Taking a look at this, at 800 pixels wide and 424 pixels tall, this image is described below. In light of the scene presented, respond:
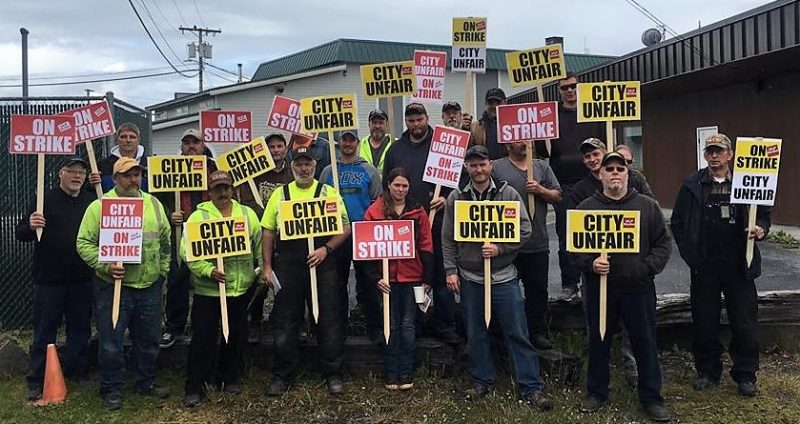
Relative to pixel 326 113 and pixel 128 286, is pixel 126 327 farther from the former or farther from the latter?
pixel 326 113

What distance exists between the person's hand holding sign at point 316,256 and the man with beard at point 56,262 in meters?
1.98

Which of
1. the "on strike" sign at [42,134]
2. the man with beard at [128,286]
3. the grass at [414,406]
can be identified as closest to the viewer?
the grass at [414,406]

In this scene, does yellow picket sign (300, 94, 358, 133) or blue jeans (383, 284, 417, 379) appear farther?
yellow picket sign (300, 94, 358, 133)

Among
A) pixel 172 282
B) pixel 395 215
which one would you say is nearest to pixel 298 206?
pixel 395 215

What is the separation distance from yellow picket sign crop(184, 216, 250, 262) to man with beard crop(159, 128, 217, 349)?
0.98 meters

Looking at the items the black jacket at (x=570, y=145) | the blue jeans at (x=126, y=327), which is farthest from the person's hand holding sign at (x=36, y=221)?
the black jacket at (x=570, y=145)

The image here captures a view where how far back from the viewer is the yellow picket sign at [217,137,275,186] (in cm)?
623

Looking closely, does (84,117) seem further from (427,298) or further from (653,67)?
(653,67)

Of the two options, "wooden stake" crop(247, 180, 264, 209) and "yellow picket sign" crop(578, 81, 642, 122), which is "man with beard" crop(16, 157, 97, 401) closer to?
"wooden stake" crop(247, 180, 264, 209)

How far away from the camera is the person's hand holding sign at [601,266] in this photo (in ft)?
16.6

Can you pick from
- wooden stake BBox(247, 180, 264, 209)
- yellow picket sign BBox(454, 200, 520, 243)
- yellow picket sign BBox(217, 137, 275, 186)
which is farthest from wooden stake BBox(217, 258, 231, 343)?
yellow picket sign BBox(454, 200, 520, 243)

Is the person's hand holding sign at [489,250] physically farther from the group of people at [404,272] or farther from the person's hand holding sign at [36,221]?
the person's hand holding sign at [36,221]

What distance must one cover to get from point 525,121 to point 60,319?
4.44 metres

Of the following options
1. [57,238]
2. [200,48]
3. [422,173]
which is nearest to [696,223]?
[422,173]
